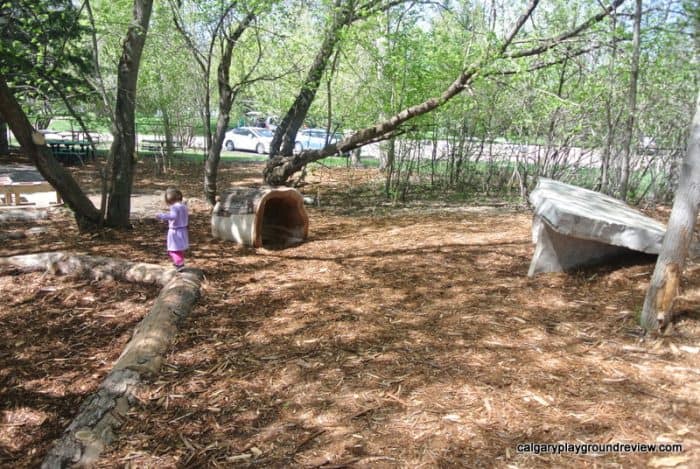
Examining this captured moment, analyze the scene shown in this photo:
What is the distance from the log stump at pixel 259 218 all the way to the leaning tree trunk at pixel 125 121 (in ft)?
4.58

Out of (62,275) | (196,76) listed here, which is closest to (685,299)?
(62,275)

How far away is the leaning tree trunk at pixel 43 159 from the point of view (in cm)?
613

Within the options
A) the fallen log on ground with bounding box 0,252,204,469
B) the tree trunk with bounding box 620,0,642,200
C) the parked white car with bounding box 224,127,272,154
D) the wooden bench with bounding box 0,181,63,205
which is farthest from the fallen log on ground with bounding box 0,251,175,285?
the parked white car with bounding box 224,127,272,154

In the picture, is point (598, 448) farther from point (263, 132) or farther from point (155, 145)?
point (263, 132)

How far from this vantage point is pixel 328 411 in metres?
2.81

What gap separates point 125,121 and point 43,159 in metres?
1.14

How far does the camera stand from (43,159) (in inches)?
258

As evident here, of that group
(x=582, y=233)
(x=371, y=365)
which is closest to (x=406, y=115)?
(x=582, y=233)

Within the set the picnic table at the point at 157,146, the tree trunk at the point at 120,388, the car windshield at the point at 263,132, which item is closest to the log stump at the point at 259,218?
→ the tree trunk at the point at 120,388

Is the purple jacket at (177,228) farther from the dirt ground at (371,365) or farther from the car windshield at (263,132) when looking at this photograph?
the car windshield at (263,132)

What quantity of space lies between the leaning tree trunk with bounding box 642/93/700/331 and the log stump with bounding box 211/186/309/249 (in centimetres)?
438

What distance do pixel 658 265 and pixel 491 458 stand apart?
1923mm

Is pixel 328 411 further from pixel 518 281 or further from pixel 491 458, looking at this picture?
pixel 518 281

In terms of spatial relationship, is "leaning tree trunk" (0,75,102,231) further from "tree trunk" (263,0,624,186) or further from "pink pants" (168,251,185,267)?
"tree trunk" (263,0,624,186)
